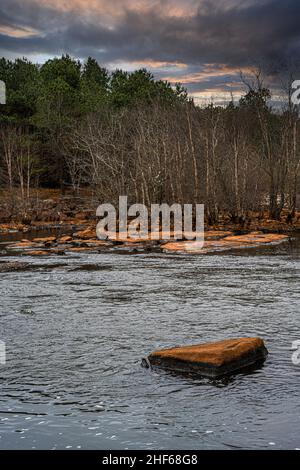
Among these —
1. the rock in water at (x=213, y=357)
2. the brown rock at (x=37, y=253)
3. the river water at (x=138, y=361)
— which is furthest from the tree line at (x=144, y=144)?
the rock in water at (x=213, y=357)

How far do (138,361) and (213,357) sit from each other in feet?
4.36

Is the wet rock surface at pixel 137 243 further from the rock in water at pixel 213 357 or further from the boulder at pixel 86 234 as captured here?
the rock in water at pixel 213 357

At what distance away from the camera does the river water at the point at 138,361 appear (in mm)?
7305

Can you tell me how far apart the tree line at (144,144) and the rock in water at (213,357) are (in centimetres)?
2648

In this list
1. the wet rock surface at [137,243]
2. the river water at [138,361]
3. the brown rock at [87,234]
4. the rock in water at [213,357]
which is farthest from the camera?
the brown rock at [87,234]

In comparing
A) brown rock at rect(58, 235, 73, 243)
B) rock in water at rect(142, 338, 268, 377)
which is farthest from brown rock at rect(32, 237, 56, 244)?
rock in water at rect(142, 338, 268, 377)

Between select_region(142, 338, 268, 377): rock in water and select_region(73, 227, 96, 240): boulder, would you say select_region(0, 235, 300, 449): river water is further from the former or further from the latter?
select_region(73, 227, 96, 240): boulder

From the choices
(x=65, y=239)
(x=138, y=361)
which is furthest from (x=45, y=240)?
(x=138, y=361)

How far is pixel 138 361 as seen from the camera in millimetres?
10047

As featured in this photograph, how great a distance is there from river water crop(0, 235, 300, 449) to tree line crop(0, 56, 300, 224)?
781 inches

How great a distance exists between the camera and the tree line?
40000mm
